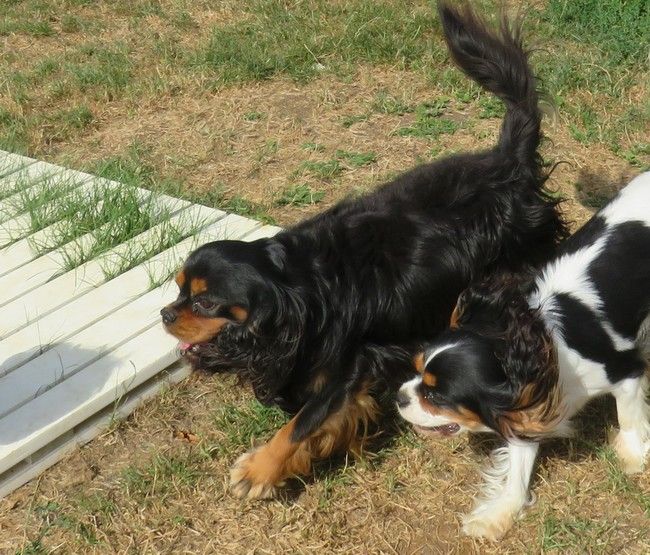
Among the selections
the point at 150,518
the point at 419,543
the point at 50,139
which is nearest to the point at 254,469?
the point at 150,518

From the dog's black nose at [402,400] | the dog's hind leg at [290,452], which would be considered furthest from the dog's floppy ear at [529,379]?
the dog's hind leg at [290,452]

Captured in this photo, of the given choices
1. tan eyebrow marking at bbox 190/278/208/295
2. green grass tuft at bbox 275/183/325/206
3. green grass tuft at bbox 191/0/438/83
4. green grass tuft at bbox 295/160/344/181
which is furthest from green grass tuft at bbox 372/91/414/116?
tan eyebrow marking at bbox 190/278/208/295

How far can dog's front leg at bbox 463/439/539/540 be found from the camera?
118 inches

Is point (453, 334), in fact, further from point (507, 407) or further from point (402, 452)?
point (402, 452)

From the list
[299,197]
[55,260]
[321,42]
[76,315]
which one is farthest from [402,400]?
[321,42]

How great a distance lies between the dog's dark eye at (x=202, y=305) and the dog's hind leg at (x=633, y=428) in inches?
55.0

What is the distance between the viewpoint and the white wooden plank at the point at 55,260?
158 inches

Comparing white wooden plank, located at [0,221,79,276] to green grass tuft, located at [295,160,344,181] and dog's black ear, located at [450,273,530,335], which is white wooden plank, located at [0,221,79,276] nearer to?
green grass tuft, located at [295,160,344,181]

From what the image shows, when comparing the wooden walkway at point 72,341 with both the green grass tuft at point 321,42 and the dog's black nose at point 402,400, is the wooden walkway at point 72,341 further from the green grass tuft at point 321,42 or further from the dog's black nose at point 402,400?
the green grass tuft at point 321,42

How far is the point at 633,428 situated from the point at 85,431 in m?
1.96

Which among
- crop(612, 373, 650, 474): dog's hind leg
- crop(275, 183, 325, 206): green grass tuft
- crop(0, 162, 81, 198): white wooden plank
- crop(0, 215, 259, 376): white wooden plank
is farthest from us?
crop(275, 183, 325, 206): green grass tuft

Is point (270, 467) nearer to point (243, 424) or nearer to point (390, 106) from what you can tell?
point (243, 424)

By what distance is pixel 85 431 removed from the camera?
11.1 ft

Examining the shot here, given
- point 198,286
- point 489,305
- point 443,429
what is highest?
point 198,286
